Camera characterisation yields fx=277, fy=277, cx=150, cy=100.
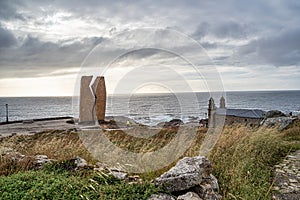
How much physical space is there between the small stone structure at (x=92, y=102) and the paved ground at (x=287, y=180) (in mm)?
10940

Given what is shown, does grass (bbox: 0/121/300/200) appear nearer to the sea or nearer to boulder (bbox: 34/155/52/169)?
boulder (bbox: 34/155/52/169)

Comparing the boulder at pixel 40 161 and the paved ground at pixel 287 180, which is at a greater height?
the boulder at pixel 40 161

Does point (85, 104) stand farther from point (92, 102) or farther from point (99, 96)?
point (99, 96)

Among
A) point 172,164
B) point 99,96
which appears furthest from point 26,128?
point 172,164

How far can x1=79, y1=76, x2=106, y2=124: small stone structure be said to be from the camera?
619 inches

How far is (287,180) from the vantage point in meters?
5.30

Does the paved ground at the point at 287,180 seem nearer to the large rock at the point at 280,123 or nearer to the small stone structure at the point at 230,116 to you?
the large rock at the point at 280,123

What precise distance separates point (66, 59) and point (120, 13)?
2726 mm

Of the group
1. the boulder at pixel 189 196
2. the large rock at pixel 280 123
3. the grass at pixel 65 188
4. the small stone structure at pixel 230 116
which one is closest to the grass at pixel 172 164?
the grass at pixel 65 188

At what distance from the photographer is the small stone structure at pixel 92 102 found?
51.6 ft

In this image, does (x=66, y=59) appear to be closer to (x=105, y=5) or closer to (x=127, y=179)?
(x=105, y=5)

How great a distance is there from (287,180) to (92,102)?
12.2 metres

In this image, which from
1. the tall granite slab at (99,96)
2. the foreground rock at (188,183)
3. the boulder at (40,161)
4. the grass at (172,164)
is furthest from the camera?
the tall granite slab at (99,96)

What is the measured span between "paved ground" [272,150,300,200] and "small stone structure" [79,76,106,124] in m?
10.9
